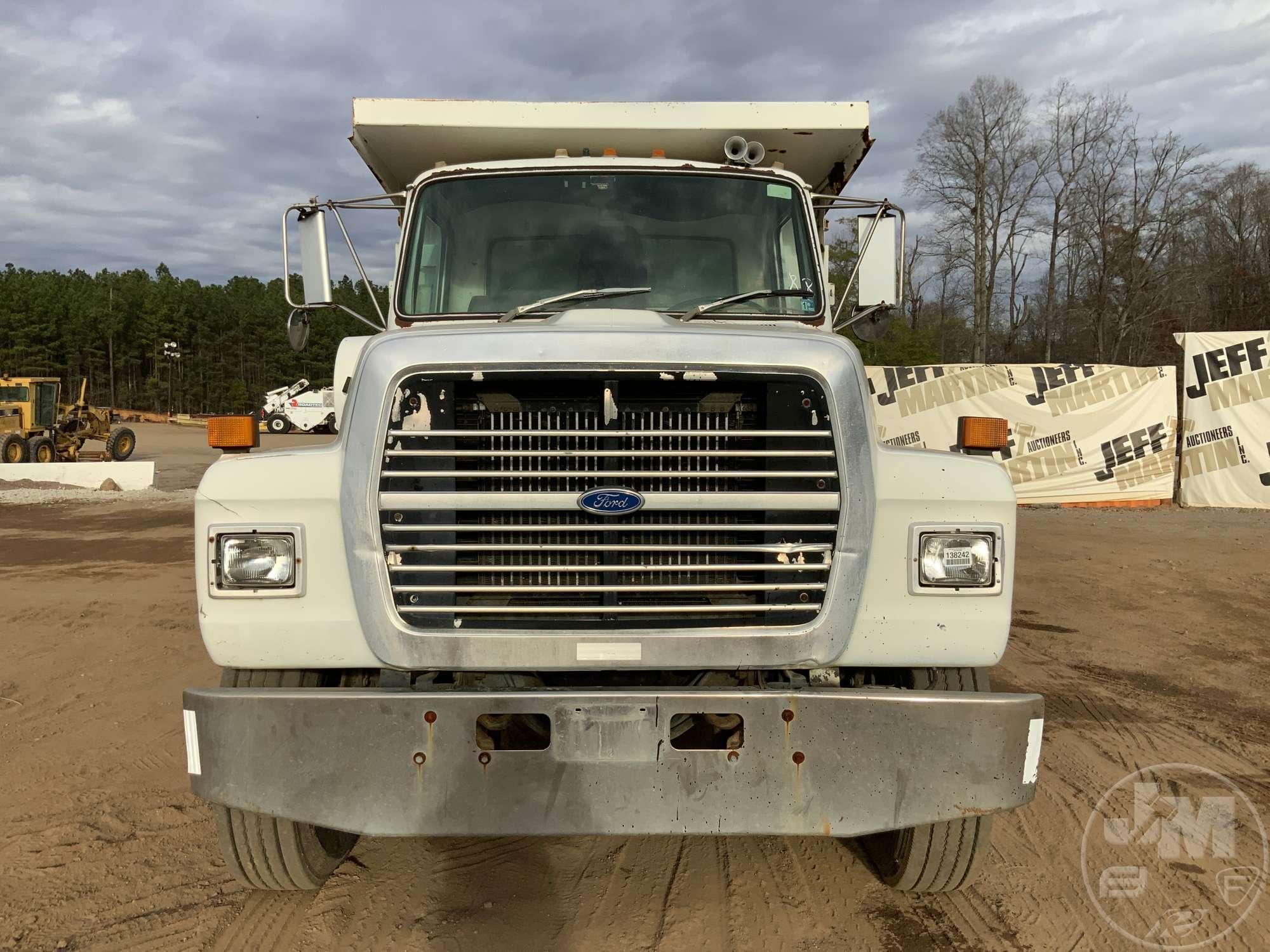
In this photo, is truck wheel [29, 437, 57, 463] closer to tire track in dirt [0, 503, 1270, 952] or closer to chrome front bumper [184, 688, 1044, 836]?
tire track in dirt [0, 503, 1270, 952]

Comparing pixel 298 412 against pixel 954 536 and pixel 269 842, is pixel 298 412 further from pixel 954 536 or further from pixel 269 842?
pixel 954 536

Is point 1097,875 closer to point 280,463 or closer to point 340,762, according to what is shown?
point 340,762

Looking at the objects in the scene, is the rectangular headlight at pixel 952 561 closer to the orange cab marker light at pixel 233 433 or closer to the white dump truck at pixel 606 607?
the white dump truck at pixel 606 607

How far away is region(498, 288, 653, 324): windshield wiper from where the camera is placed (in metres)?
3.48

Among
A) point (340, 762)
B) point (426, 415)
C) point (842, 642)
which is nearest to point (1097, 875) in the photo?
point (842, 642)

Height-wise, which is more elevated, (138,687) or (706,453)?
(706,453)

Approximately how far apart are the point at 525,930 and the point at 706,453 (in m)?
1.70

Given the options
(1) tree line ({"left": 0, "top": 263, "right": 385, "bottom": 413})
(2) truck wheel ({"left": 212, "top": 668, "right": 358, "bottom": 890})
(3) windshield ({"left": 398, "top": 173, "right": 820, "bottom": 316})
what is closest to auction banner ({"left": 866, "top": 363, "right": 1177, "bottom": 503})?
(3) windshield ({"left": 398, "top": 173, "right": 820, "bottom": 316})

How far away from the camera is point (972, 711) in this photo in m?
2.59

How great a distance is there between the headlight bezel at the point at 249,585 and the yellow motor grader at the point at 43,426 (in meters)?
25.3

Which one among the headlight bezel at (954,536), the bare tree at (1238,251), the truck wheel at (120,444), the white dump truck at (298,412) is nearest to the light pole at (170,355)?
the white dump truck at (298,412)

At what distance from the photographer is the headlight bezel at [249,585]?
2678 millimetres

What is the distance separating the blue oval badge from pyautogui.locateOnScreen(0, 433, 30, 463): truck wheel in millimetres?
26117

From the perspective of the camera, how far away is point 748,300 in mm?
3666
